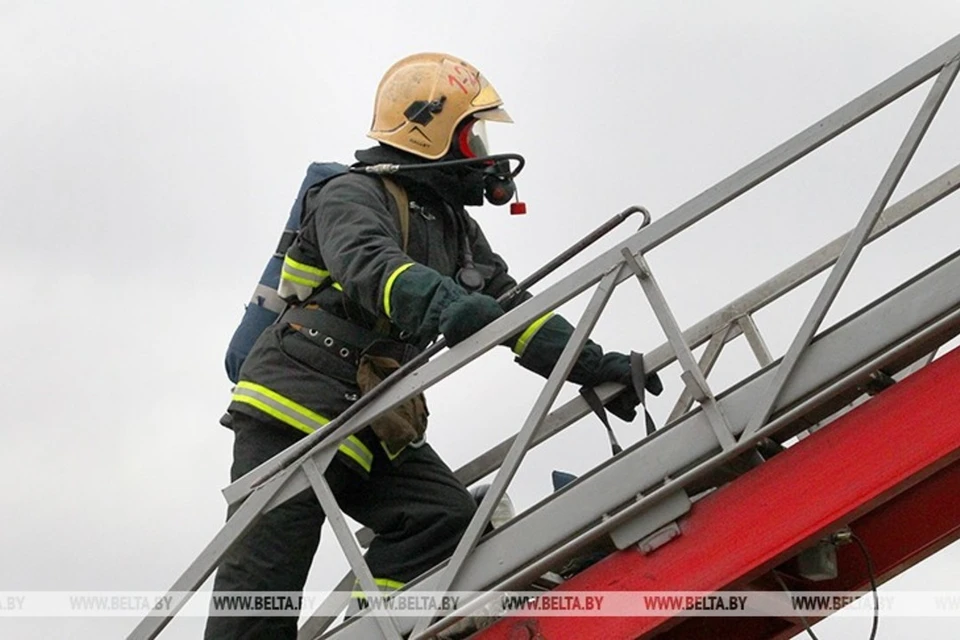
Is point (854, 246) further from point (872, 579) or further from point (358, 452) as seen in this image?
point (358, 452)

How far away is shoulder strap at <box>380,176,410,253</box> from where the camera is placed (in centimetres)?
504

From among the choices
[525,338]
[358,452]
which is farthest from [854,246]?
[358,452]

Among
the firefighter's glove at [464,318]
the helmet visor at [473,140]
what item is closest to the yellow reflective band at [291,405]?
the firefighter's glove at [464,318]

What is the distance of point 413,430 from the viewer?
4.97 meters

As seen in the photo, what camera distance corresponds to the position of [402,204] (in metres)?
5.07

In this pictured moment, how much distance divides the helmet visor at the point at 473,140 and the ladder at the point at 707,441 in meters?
1.14

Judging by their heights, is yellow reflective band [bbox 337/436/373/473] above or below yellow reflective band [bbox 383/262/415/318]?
below

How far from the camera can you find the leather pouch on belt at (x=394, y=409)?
488 cm

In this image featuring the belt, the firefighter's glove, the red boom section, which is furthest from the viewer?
the belt

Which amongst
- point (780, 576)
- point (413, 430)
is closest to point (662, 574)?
point (780, 576)

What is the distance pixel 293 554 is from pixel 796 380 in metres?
1.66

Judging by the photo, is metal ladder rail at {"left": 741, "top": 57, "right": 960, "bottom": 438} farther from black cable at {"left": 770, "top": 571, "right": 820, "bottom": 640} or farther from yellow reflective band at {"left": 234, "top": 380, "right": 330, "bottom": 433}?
yellow reflective band at {"left": 234, "top": 380, "right": 330, "bottom": 433}

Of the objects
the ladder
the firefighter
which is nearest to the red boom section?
the ladder

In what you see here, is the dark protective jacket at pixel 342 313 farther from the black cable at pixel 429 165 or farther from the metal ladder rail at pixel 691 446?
the metal ladder rail at pixel 691 446
